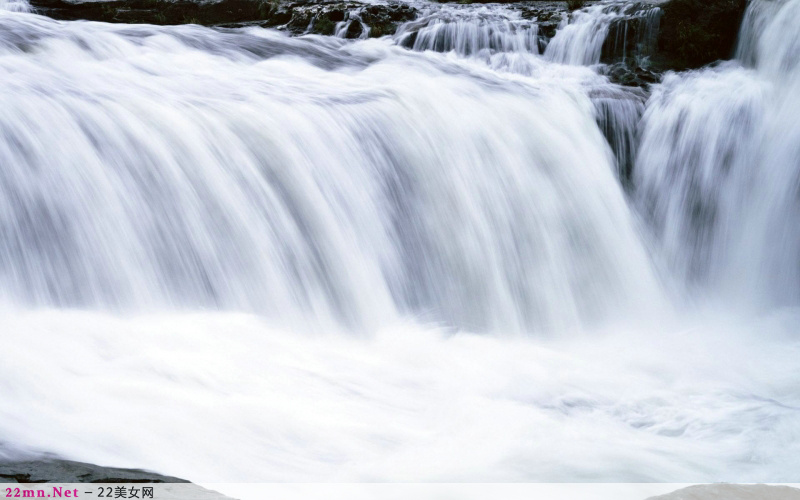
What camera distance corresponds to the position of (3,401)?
2.96 m

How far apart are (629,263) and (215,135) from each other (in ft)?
9.54

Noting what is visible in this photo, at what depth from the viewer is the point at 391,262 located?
482 centimetres

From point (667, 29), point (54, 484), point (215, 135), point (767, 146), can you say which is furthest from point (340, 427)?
point (667, 29)

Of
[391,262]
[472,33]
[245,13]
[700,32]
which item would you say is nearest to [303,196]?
[391,262]

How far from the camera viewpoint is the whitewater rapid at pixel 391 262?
131 inches

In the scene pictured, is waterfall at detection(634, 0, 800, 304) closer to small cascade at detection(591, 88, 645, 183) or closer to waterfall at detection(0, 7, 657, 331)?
small cascade at detection(591, 88, 645, 183)

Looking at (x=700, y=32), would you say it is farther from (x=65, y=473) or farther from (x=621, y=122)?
(x=65, y=473)

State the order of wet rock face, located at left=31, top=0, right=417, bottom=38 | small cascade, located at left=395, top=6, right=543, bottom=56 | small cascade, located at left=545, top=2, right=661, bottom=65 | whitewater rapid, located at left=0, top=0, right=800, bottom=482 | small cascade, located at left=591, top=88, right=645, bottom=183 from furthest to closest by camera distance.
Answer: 1. wet rock face, located at left=31, top=0, right=417, bottom=38
2. small cascade, located at left=395, top=6, right=543, bottom=56
3. small cascade, located at left=545, top=2, right=661, bottom=65
4. small cascade, located at left=591, top=88, right=645, bottom=183
5. whitewater rapid, located at left=0, top=0, right=800, bottom=482

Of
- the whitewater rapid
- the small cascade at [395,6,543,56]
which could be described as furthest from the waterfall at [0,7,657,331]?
the small cascade at [395,6,543,56]

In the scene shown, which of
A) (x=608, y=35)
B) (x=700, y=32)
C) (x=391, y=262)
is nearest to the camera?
(x=391, y=262)

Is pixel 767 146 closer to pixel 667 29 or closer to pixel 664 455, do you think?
pixel 667 29

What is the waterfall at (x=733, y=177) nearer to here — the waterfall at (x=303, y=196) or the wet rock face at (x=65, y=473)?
the waterfall at (x=303, y=196)

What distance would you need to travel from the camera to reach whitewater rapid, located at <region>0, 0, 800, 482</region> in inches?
131

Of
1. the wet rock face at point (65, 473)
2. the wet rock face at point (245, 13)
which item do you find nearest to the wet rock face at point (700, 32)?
the wet rock face at point (245, 13)
